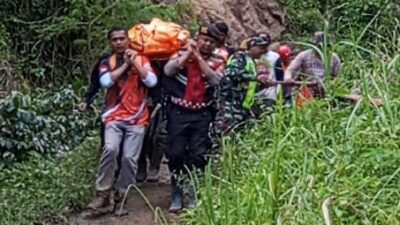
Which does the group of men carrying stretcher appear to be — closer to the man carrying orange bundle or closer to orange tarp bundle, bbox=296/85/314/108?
the man carrying orange bundle

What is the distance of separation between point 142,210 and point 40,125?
253 centimetres

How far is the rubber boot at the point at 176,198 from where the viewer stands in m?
7.71

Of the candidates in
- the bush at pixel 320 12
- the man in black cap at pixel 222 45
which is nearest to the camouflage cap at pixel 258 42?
the man in black cap at pixel 222 45

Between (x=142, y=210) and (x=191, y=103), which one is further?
(x=142, y=210)

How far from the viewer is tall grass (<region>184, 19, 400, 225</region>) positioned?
15.3ft

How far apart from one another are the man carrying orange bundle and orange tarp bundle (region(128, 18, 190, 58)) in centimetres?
9

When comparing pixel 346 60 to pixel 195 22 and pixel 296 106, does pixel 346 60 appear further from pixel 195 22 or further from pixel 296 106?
pixel 195 22

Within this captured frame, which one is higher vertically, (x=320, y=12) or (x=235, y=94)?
(x=235, y=94)

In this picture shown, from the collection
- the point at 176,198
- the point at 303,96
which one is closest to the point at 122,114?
the point at 176,198

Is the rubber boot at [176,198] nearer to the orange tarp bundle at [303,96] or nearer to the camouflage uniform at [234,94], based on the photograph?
the camouflage uniform at [234,94]

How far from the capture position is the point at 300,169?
5.14m

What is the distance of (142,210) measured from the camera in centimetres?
801

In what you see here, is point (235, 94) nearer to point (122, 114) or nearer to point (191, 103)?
point (191, 103)

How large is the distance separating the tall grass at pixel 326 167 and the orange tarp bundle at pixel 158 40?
1.74 m
